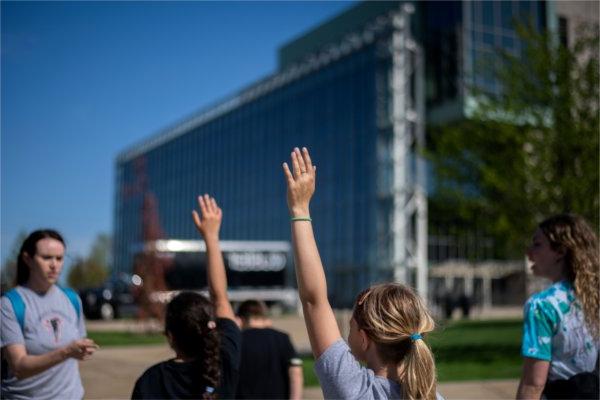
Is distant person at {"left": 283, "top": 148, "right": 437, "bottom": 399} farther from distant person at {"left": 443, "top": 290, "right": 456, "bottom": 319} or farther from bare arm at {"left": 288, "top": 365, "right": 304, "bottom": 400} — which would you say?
distant person at {"left": 443, "top": 290, "right": 456, "bottom": 319}

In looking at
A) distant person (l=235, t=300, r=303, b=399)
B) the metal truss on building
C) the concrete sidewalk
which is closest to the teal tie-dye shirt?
distant person (l=235, t=300, r=303, b=399)

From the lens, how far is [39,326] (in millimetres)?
3943

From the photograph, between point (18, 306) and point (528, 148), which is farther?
point (528, 148)

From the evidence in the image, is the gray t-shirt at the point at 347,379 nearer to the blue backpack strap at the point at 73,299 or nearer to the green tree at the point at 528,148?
the blue backpack strap at the point at 73,299

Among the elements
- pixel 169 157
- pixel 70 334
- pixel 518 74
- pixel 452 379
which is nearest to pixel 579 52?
pixel 518 74

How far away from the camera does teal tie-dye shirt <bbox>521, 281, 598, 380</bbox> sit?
11.8 feet

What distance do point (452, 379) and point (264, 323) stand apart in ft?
23.0

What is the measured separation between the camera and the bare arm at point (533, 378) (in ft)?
11.5

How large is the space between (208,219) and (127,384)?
276 inches

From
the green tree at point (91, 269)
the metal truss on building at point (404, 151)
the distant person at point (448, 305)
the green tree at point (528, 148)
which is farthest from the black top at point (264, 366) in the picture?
the green tree at point (91, 269)

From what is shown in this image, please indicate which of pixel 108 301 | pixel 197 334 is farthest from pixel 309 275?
pixel 108 301

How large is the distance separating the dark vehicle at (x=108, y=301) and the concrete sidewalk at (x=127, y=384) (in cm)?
1703

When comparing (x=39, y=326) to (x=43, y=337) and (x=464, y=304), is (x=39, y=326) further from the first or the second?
(x=464, y=304)

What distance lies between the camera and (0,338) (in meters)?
3.81
